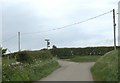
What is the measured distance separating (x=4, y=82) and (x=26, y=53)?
13.5 meters

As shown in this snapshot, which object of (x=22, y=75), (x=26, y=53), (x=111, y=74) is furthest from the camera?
(x=26, y=53)

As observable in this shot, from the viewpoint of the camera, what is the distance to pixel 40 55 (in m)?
40.3

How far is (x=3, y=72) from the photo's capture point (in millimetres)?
21812

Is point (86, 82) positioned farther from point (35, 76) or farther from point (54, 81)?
point (35, 76)

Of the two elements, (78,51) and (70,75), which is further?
(78,51)

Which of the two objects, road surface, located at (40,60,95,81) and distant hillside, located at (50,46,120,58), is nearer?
road surface, located at (40,60,95,81)

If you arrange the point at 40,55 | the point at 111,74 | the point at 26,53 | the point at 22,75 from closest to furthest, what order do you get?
the point at 111,74 < the point at 22,75 < the point at 26,53 < the point at 40,55

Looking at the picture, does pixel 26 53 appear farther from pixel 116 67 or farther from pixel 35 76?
pixel 116 67

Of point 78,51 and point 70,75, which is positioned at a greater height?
point 78,51

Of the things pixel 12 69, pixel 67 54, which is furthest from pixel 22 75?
pixel 67 54

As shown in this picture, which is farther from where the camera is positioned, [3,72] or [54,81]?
[54,81]

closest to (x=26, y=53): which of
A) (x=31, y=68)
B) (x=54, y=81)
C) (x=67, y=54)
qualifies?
(x=31, y=68)

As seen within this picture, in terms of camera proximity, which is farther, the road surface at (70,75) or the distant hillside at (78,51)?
the distant hillside at (78,51)

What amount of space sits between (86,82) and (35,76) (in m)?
4.91
